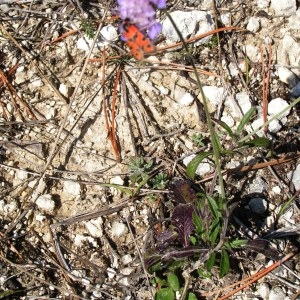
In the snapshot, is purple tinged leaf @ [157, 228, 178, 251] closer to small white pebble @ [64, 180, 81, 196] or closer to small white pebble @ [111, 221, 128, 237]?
small white pebble @ [111, 221, 128, 237]

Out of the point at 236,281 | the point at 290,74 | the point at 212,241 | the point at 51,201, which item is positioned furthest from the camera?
the point at 290,74

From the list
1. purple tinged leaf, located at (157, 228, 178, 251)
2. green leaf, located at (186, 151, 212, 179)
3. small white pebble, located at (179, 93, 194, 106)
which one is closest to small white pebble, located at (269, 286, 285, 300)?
purple tinged leaf, located at (157, 228, 178, 251)

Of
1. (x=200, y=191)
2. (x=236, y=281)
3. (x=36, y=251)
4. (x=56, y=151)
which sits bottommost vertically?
(x=236, y=281)

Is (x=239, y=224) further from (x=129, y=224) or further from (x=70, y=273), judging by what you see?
(x=70, y=273)

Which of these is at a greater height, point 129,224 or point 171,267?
point 129,224

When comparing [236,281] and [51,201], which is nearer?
[236,281]

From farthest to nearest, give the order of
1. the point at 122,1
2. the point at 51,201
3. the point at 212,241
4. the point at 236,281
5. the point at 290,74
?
the point at 290,74 < the point at 51,201 < the point at 236,281 < the point at 212,241 < the point at 122,1

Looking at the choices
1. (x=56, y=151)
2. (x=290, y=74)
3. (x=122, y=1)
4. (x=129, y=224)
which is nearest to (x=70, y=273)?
(x=129, y=224)
